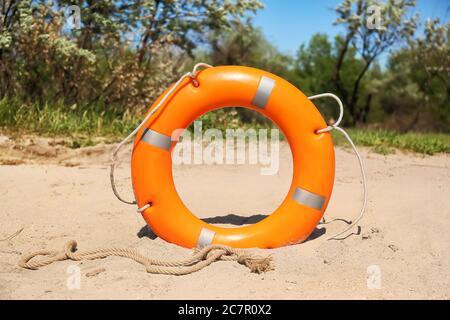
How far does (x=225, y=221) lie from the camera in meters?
3.38

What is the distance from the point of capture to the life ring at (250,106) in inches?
110

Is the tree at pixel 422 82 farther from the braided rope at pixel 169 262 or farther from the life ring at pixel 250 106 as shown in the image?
the braided rope at pixel 169 262

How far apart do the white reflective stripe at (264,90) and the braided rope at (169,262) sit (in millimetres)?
839

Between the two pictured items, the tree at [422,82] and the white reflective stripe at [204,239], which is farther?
the tree at [422,82]

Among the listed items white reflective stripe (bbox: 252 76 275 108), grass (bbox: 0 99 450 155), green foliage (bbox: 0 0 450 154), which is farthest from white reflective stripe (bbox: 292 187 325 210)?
grass (bbox: 0 99 450 155)

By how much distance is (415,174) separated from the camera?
480 cm

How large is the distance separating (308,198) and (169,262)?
2.86 ft

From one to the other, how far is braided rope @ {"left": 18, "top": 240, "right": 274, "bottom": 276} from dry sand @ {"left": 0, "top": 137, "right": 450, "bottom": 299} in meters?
0.04

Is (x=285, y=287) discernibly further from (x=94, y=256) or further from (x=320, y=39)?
(x=320, y=39)

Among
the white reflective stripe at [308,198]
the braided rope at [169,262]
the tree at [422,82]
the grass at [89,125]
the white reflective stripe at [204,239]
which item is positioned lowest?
the braided rope at [169,262]

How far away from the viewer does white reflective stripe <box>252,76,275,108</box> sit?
2.79m

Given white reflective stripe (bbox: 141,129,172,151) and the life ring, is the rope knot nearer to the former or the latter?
the life ring

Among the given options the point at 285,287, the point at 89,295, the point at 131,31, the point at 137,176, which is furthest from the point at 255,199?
the point at 131,31

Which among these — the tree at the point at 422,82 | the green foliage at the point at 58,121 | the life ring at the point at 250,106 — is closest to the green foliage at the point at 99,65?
the green foliage at the point at 58,121
